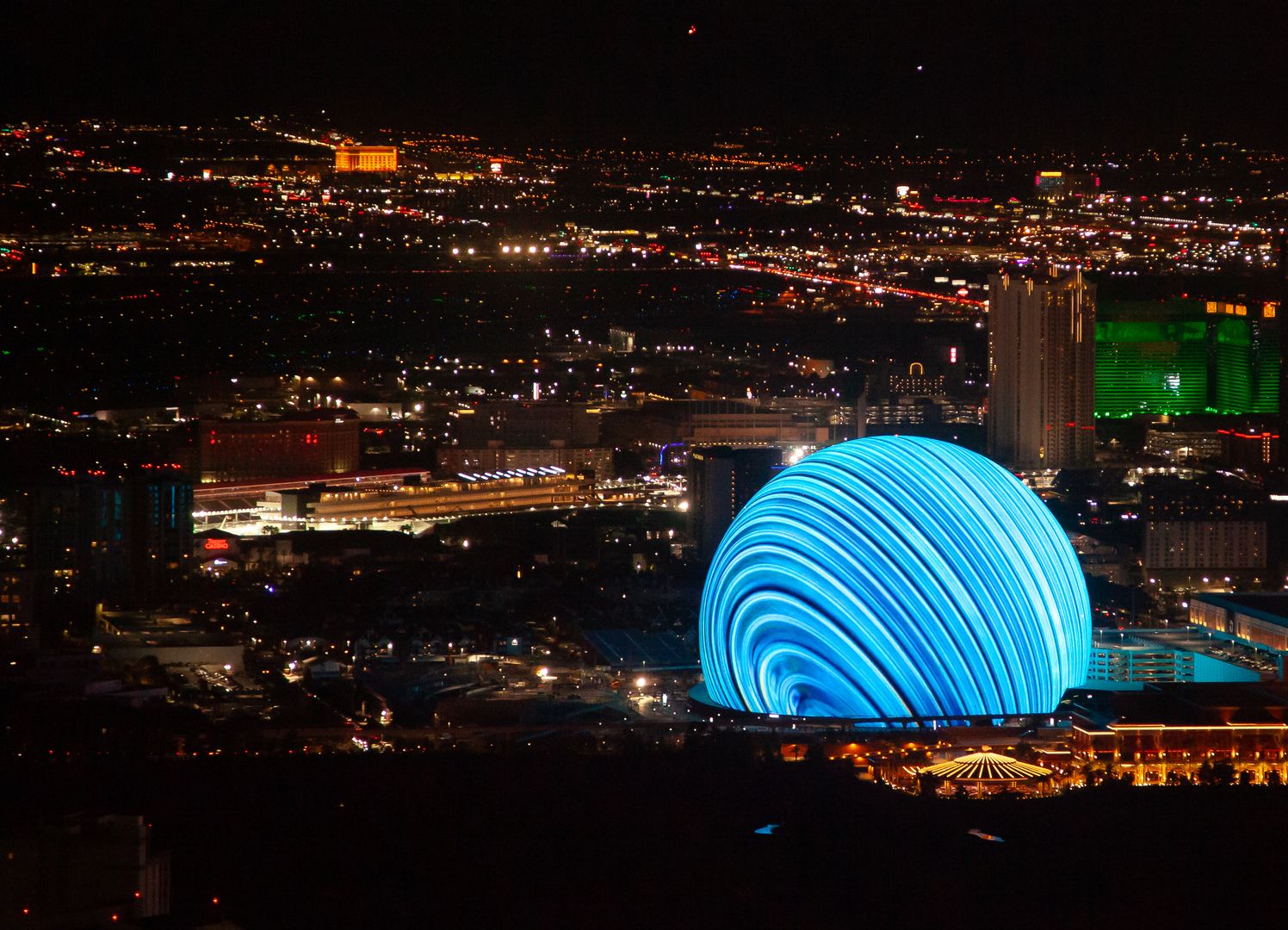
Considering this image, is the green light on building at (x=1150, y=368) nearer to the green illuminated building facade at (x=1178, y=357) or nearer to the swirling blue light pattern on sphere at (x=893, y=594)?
the green illuminated building facade at (x=1178, y=357)

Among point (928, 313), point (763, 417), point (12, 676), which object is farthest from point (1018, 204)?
point (12, 676)

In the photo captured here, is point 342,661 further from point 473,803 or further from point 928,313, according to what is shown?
point 928,313

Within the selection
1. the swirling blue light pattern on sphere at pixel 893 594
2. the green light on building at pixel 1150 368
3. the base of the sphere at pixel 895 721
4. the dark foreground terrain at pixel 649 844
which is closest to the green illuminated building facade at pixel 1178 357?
the green light on building at pixel 1150 368

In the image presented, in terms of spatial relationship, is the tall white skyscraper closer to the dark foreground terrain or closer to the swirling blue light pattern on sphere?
the swirling blue light pattern on sphere

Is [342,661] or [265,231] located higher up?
[265,231]

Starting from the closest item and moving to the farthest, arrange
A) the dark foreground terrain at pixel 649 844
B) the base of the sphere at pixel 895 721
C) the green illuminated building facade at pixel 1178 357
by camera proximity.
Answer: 1. the dark foreground terrain at pixel 649 844
2. the base of the sphere at pixel 895 721
3. the green illuminated building facade at pixel 1178 357

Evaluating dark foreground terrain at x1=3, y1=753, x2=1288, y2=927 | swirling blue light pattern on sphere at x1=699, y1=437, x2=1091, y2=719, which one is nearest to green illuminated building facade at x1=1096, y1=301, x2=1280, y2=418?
swirling blue light pattern on sphere at x1=699, y1=437, x2=1091, y2=719
